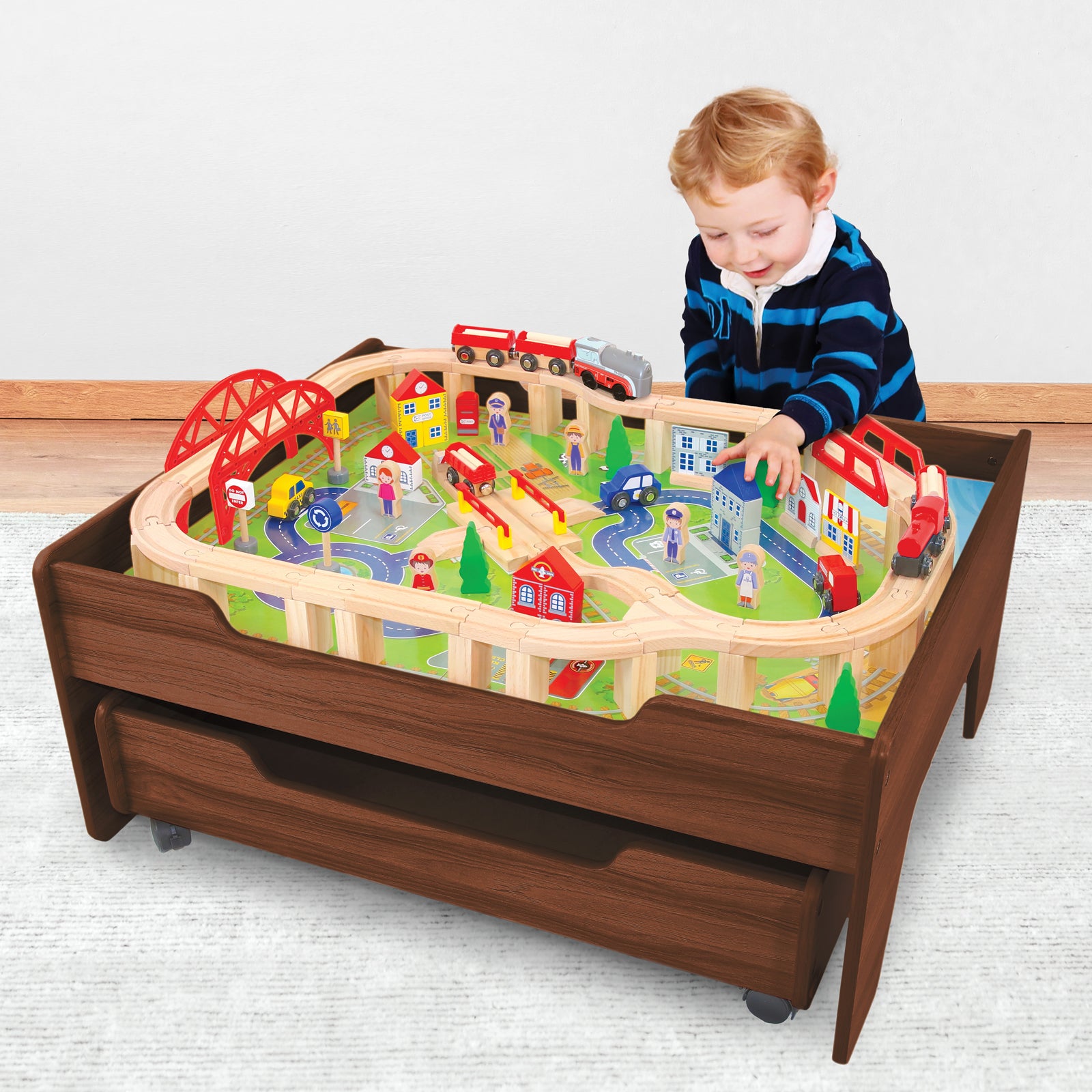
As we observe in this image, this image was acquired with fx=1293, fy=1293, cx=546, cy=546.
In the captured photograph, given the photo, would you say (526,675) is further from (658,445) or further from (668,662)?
(658,445)

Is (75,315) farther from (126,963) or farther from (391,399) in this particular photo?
(126,963)

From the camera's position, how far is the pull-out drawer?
1023 millimetres

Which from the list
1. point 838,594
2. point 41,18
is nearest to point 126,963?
point 838,594

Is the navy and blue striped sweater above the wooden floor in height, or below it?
above

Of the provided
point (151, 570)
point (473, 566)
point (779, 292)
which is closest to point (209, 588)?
point (151, 570)

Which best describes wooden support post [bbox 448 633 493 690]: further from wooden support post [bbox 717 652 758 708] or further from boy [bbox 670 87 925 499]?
boy [bbox 670 87 925 499]

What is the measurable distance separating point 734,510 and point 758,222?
28 cm

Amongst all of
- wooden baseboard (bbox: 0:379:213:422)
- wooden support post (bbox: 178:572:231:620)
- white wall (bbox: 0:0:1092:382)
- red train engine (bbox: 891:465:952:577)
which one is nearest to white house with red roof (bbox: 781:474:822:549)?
red train engine (bbox: 891:465:952:577)

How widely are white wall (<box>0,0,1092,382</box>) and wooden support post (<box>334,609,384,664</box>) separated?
52.9 inches

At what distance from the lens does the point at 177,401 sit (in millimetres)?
2410

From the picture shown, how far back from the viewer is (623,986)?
45.2 inches

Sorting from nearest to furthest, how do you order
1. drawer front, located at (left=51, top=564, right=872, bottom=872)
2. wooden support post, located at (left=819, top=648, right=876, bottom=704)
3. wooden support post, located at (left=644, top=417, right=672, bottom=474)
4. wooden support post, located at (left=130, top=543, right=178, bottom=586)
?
drawer front, located at (left=51, top=564, right=872, bottom=872)
wooden support post, located at (left=819, top=648, right=876, bottom=704)
wooden support post, located at (left=130, top=543, right=178, bottom=586)
wooden support post, located at (left=644, top=417, right=672, bottom=474)

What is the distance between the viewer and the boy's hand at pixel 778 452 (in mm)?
1243

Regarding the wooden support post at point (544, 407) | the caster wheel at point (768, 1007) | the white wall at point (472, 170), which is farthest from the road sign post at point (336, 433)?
the white wall at point (472, 170)
